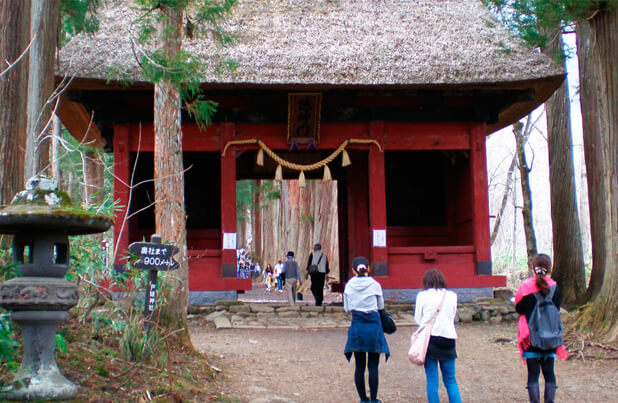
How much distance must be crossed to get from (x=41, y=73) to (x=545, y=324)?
5665 millimetres

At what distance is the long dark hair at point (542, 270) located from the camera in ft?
14.7

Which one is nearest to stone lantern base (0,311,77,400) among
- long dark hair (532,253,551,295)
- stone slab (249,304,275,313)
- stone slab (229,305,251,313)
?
long dark hair (532,253,551,295)

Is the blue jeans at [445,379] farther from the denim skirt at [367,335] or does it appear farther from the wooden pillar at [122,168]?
the wooden pillar at [122,168]

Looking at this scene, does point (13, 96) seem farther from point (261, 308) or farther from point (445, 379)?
point (261, 308)

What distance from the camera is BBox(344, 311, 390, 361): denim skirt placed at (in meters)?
4.89

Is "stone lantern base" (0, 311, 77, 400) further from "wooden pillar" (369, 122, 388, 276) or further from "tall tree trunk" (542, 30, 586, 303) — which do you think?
"tall tree trunk" (542, 30, 586, 303)

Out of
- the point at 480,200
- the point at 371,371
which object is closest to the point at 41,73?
the point at 371,371

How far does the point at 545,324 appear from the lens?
4.46 m

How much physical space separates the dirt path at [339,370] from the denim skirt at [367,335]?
932mm

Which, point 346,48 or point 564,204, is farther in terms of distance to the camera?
point 564,204

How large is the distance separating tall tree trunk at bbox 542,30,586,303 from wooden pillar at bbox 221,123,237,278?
6897mm

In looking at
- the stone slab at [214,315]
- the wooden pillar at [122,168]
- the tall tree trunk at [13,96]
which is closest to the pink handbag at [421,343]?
the tall tree trunk at [13,96]

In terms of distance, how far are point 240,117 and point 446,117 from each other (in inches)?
161

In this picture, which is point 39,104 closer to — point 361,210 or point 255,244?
point 361,210
